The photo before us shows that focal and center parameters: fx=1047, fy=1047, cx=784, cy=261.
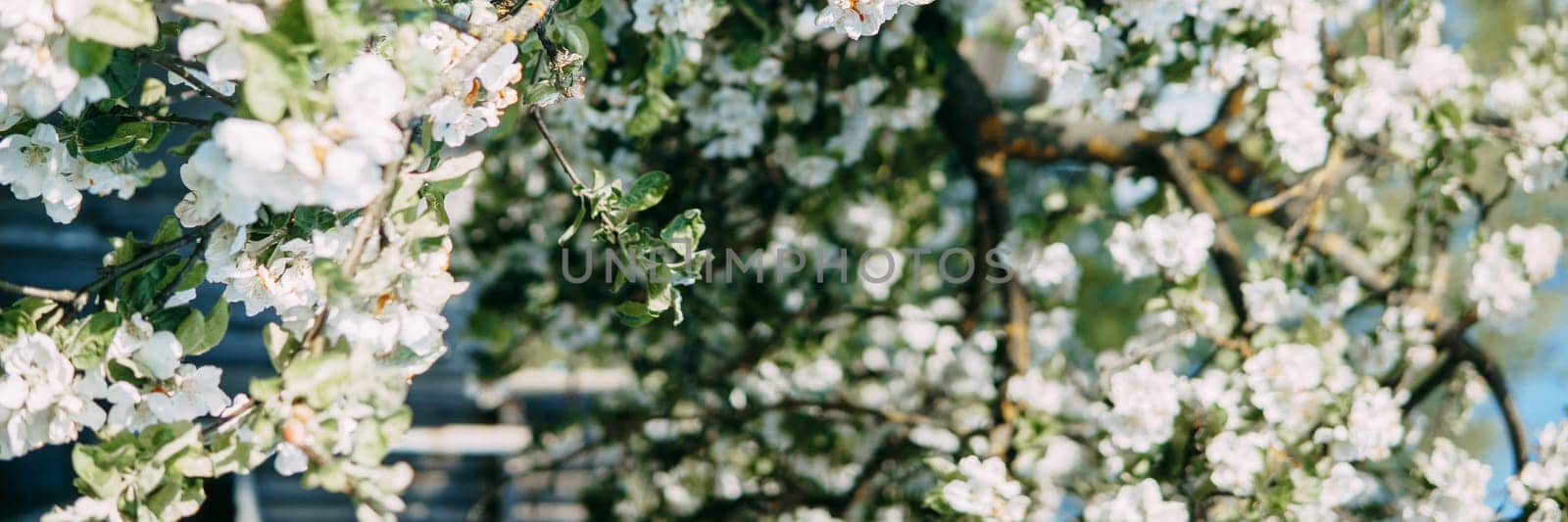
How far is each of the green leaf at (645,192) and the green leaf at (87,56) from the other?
0.51 m

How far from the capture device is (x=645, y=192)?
1.19 meters

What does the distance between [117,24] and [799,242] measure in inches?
79.1

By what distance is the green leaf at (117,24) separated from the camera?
0.76 m

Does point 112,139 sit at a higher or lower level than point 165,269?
higher

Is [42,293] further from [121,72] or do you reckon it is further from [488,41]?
[488,41]

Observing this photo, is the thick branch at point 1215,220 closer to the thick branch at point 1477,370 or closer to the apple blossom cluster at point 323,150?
the thick branch at point 1477,370

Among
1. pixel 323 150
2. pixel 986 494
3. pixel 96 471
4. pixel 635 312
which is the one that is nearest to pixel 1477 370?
pixel 986 494

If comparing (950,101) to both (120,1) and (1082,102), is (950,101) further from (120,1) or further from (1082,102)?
(120,1)

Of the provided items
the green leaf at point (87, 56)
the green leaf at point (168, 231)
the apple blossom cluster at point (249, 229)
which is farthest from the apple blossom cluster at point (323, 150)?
the green leaf at point (168, 231)

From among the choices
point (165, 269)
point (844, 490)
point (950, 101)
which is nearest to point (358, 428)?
point (165, 269)

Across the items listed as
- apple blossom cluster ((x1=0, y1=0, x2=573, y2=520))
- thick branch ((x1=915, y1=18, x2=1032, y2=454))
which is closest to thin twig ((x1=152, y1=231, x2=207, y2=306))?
apple blossom cluster ((x1=0, y1=0, x2=573, y2=520))

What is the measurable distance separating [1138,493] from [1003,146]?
82 centimetres

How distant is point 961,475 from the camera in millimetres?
1680

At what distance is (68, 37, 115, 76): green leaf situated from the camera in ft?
2.63
